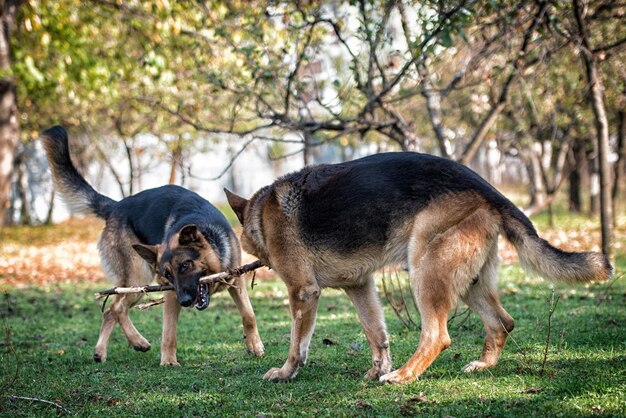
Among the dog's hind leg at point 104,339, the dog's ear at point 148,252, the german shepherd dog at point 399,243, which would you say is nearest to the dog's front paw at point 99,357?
the dog's hind leg at point 104,339

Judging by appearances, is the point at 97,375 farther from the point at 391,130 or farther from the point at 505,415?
the point at 391,130

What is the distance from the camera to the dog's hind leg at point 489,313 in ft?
17.9

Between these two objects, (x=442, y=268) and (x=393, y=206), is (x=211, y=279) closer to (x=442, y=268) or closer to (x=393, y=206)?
(x=393, y=206)

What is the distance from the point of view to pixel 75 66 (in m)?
18.7

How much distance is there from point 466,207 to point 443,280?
59 cm

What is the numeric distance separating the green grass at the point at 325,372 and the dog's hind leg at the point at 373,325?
9.3 inches

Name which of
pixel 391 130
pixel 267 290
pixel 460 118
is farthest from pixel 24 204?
pixel 391 130

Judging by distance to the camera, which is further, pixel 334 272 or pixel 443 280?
pixel 334 272

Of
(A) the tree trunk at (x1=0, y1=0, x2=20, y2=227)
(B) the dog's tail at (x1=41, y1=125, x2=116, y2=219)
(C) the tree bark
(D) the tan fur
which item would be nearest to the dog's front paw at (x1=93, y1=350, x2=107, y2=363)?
(B) the dog's tail at (x1=41, y1=125, x2=116, y2=219)

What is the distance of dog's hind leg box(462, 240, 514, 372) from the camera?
5445mm

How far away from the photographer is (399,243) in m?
5.21

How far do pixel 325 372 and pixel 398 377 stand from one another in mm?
910

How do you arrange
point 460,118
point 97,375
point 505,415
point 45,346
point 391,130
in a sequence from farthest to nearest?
point 460,118, point 391,130, point 45,346, point 97,375, point 505,415

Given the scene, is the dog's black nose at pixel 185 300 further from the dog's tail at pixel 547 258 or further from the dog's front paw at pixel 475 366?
the dog's tail at pixel 547 258
